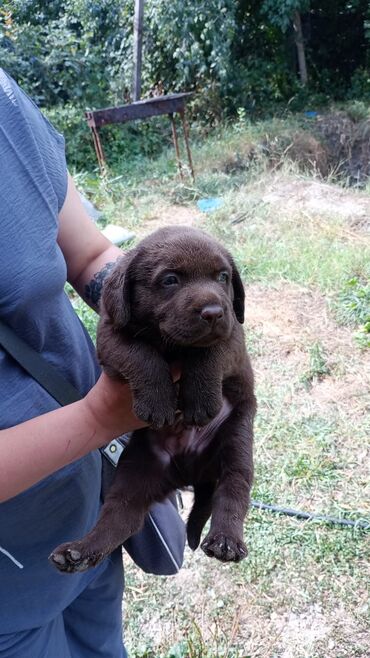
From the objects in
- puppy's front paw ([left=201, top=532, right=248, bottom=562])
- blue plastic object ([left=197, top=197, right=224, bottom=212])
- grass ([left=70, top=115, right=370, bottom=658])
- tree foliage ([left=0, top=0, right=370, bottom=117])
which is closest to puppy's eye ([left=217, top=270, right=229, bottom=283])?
puppy's front paw ([left=201, top=532, right=248, bottom=562])

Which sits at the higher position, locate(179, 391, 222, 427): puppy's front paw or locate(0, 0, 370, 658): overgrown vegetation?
locate(179, 391, 222, 427): puppy's front paw

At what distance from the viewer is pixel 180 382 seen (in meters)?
1.62

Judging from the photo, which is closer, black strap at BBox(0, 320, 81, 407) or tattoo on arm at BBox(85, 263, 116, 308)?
black strap at BBox(0, 320, 81, 407)

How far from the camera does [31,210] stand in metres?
1.57

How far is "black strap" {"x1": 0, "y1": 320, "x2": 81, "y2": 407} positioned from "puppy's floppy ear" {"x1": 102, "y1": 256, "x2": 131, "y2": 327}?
0.21 metres

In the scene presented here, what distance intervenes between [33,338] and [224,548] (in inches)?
27.7

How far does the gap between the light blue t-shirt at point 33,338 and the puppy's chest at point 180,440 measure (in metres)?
0.23

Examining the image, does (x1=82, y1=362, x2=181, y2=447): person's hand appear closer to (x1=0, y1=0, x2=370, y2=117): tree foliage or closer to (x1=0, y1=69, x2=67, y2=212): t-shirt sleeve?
(x1=0, y1=69, x2=67, y2=212): t-shirt sleeve

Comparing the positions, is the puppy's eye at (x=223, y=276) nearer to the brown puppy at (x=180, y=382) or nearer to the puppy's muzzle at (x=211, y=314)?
the brown puppy at (x=180, y=382)

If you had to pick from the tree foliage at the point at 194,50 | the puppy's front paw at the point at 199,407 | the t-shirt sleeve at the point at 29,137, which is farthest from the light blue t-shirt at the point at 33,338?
the tree foliage at the point at 194,50

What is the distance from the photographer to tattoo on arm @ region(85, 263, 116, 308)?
189 centimetres

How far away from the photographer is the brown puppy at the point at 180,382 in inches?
59.9

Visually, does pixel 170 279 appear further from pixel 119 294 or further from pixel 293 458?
pixel 293 458

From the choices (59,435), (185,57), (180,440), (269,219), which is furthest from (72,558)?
(185,57)
